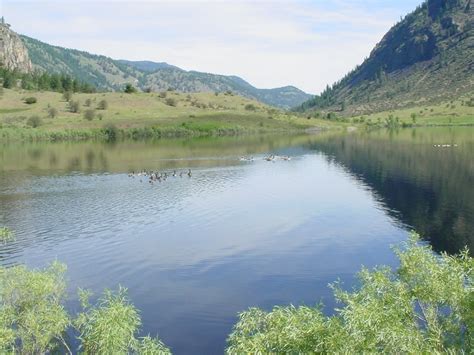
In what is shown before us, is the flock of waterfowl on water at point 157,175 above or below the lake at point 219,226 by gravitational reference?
above

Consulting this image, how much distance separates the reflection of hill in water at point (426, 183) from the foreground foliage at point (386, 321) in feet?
122

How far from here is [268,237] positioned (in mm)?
72500

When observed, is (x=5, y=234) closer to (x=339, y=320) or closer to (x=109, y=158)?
(x=339, y=320)

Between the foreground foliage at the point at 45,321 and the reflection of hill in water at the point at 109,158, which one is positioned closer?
the foreground foliage at the point at 45,321

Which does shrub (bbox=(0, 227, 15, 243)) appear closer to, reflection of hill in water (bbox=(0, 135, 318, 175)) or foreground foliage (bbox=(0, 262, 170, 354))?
foreground foliage (bbox=(0, 262, 170, 354))

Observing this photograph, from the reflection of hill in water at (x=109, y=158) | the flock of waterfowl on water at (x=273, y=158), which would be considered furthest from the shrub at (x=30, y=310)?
the flock of waterfowl on water at (x=273, y=158)

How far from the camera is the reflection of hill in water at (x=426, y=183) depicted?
75.6m

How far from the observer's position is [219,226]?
7919 centimetres

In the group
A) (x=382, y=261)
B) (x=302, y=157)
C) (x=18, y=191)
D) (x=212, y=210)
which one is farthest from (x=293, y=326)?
(x=302, y=157)

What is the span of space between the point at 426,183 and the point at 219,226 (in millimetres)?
56678

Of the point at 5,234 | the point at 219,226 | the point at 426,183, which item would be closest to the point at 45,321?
the point at 5,234

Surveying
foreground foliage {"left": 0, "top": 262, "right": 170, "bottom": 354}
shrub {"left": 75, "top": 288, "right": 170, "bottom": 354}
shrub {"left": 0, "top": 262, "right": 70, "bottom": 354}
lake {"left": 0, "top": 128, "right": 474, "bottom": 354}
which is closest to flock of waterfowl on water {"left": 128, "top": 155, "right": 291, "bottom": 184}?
lake {"left": 0, "top": 128, "right": 474, "bottom": 354}

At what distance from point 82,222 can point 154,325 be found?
130 ft

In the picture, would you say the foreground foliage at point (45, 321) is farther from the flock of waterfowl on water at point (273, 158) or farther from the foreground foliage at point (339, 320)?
the flock of waterfowl on water at point (273, 158)
